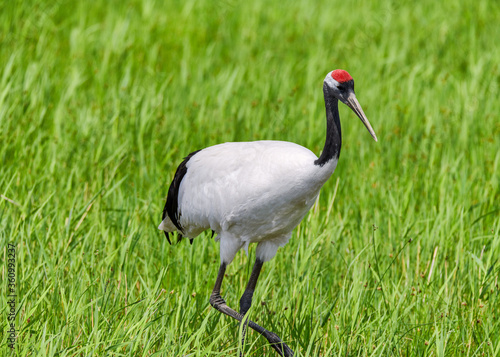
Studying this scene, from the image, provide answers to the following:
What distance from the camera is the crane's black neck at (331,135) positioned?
3291mm

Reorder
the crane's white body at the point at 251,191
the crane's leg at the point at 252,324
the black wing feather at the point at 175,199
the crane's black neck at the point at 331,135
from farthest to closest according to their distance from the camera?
the black wing feather at the point at 175,199, the crane's leg at the point at 252,324, the crane's white body at the point at 251,191, the crane's black neck at the point at 331,135

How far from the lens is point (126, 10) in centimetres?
885

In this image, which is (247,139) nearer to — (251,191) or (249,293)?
(249,293)

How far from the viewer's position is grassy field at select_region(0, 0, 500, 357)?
3.59 m

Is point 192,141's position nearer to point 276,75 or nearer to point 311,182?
point 276,75

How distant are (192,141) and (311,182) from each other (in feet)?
8.84

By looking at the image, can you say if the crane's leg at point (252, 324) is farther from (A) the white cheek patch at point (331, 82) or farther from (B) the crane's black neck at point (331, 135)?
(A) the white cheek patch at point (331, 82)

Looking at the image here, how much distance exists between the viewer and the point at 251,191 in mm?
3490

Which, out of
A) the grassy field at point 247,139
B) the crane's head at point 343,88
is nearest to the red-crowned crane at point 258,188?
the crane's head at point 343,88

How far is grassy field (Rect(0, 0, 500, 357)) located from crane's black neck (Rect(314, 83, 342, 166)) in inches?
24.7

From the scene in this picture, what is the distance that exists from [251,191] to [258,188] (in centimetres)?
5

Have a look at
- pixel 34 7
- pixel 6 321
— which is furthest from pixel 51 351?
pixel 34 7

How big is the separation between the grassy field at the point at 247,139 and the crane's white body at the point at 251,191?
1.13ft

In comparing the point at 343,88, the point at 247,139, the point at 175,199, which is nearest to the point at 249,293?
the point at 175,199
